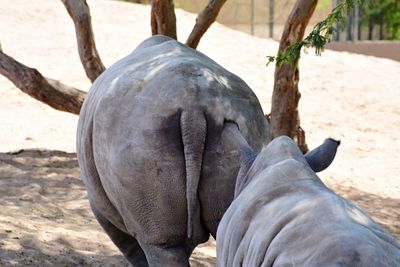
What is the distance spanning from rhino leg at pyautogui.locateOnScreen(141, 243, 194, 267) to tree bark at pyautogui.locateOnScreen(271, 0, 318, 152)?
4753 mm

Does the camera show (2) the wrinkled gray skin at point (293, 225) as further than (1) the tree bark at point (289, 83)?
No

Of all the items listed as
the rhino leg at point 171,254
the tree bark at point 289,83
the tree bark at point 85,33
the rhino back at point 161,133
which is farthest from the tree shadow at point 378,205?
the rhino back at point 161,133

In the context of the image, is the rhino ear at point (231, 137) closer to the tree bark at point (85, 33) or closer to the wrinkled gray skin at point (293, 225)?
the wrinkled gray skin at point (293, 225)

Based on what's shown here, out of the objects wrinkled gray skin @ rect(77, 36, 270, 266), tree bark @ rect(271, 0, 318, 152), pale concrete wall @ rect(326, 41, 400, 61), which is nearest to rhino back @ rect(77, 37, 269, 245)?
wrinkled gray skin @ rect(77, 36, 270, 266)

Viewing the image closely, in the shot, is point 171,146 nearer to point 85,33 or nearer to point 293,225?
point 293,225

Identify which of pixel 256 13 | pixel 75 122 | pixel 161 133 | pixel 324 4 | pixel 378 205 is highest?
pixel 161 133

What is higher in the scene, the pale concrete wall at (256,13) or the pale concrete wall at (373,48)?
the pale concrete wall at (256,13)

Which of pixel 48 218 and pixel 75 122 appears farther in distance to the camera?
pixel 75 122

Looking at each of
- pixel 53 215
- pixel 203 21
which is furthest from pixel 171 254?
pixel 203 21

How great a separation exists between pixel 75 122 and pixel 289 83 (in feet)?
13.7

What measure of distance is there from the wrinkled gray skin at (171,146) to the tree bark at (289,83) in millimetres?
4648

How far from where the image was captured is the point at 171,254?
14.6ft

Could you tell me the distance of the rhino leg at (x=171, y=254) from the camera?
4.44m

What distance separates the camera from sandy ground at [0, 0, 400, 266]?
6.81m
